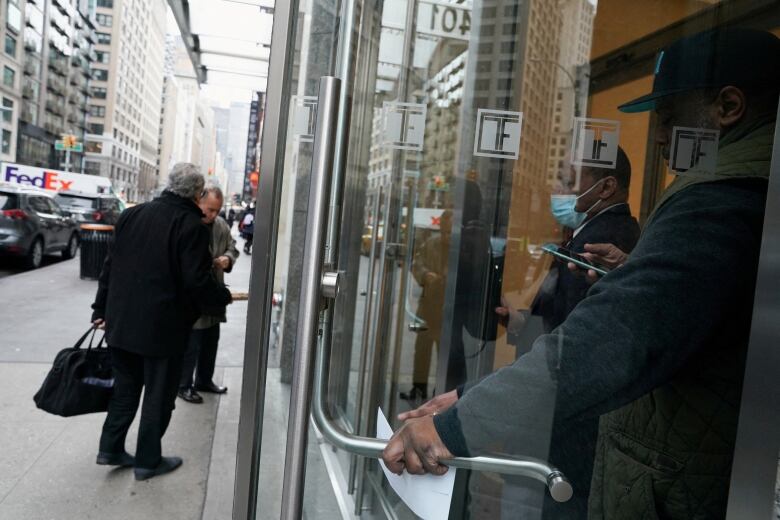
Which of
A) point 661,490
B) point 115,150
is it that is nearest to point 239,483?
point 661,490

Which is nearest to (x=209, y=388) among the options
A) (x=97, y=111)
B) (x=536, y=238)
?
(x=536, y=238)

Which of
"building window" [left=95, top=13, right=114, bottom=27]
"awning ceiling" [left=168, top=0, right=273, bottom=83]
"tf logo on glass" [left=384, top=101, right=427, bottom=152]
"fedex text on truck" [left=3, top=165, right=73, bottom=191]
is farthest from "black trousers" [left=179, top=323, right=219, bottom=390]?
"building window" [left=95, top=13, right=114, bottom=27]

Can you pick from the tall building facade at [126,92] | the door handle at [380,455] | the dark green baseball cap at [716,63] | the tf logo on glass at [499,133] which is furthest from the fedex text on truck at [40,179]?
the tall building facade at [126,92]

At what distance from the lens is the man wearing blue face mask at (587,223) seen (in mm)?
1696

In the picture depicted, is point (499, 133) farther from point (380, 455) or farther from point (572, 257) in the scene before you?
point (380, 455)

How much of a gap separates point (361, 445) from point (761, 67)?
117 centimetres

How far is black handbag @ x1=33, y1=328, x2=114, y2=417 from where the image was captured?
4078mm

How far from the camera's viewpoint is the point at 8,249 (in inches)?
541

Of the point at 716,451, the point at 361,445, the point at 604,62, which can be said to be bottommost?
the point at 361,445

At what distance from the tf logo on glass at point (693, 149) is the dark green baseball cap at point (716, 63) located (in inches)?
4.0

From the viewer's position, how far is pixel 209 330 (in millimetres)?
5906

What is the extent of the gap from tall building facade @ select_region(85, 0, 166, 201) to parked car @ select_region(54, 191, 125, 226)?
77.8 metres

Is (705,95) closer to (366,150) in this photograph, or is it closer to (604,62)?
(604,62)

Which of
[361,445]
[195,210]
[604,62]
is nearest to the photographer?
[361,445]
